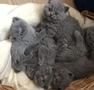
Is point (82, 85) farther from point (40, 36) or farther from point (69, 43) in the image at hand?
point (40, 36)

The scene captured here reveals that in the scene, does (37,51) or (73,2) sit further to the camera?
(73,2)

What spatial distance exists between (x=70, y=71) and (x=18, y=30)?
44 centimetres

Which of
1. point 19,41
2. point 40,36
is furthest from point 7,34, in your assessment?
point 40,36

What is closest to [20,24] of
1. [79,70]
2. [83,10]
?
[79,70]

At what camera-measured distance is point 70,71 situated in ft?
3.61

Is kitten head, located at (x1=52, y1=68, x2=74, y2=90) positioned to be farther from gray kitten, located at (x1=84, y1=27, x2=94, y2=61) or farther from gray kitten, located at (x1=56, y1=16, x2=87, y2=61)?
gray kitten, located at (x1=84, y1=27, x2=94, y2=61)

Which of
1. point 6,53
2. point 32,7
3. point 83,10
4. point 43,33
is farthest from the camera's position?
point 83,10

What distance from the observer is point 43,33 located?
3.84 ft

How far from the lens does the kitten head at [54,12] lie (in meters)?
1.13

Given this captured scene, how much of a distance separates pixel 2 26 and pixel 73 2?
2.56 feet

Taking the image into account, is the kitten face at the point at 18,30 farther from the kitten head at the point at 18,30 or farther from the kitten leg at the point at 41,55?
the kitten leg at the point at 41,55

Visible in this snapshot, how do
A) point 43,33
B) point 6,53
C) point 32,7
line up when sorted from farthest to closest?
point 32,7 → point 43,33 → point 6,53

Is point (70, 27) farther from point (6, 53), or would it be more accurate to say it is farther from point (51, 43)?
point (6, 53)

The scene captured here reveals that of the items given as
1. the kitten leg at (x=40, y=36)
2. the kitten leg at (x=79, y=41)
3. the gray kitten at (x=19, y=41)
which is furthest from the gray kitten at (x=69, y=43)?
the gray kitten at (x=19, y=41)
